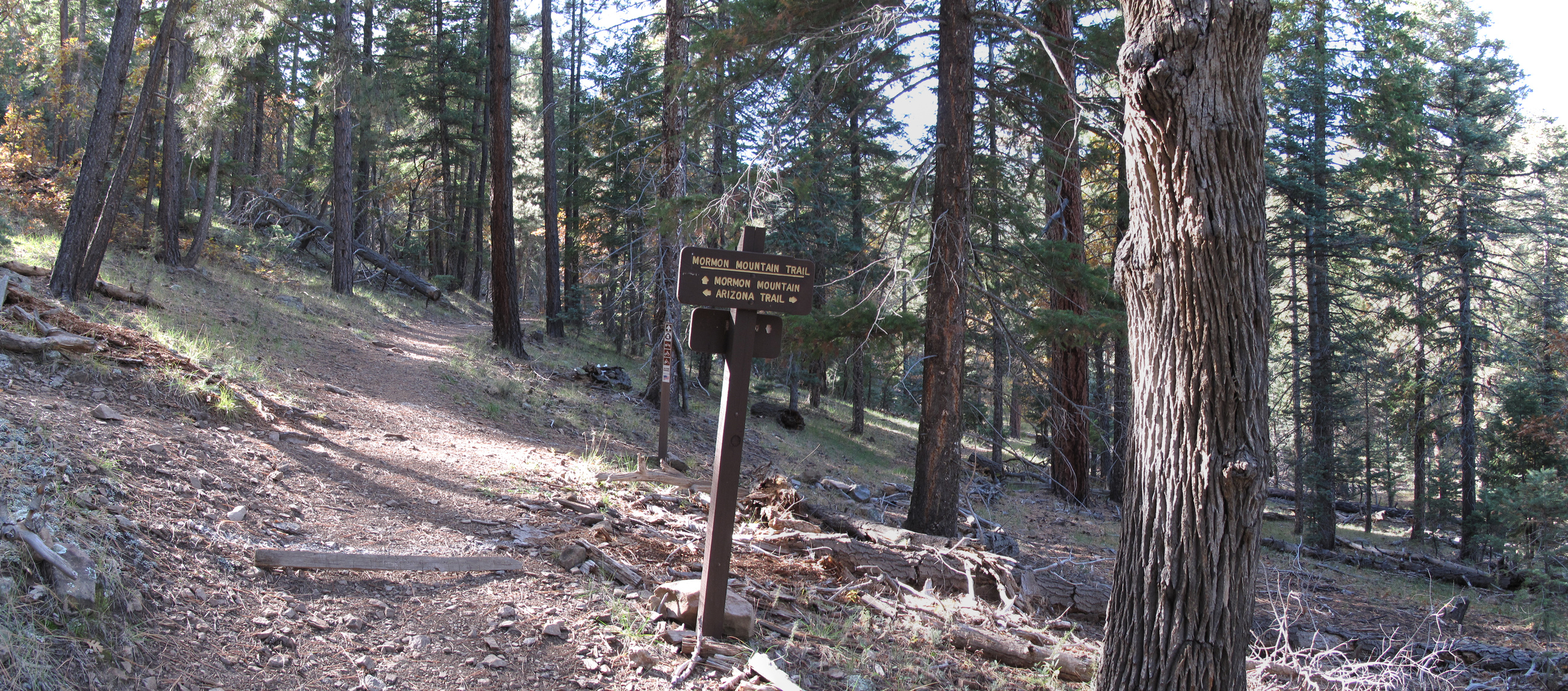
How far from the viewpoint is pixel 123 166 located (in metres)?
9.51

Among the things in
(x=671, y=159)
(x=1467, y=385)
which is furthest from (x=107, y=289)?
(x=1467, y=385)

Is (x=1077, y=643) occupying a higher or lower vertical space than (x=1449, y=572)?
higher

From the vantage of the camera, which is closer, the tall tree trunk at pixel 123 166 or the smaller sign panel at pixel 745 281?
the smaller sign panel at pixel 745 281

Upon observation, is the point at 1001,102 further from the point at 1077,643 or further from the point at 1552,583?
the point at 1552,583

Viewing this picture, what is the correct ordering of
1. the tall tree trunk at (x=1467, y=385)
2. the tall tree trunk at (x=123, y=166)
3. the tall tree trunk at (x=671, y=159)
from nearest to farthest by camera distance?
the tall tree trunk at (x=123, y=166) < the tall tree trunk at (x=671, y=159) < the tall tree trunk at (x=1467, y=385)

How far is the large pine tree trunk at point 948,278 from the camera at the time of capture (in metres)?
7.38

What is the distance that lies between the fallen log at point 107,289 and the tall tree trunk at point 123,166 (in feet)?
0.88

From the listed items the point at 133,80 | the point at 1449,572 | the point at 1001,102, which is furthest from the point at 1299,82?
the point at 133,80

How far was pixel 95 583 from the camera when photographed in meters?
3.40

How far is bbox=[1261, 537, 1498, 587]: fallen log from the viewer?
12875 mm

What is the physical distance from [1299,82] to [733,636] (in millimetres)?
17776

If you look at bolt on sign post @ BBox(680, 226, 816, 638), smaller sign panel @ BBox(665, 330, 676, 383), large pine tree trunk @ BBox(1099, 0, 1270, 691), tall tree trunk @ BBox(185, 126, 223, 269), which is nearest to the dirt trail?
bolt on sign post @ BBox(680, 226, 816, 638)

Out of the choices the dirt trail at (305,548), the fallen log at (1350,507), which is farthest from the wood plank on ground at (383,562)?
the fallen log at (1350,507)

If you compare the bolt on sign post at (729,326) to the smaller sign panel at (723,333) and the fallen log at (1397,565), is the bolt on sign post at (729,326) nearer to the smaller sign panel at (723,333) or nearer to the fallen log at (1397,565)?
the smaller sign panel at (723,333)
